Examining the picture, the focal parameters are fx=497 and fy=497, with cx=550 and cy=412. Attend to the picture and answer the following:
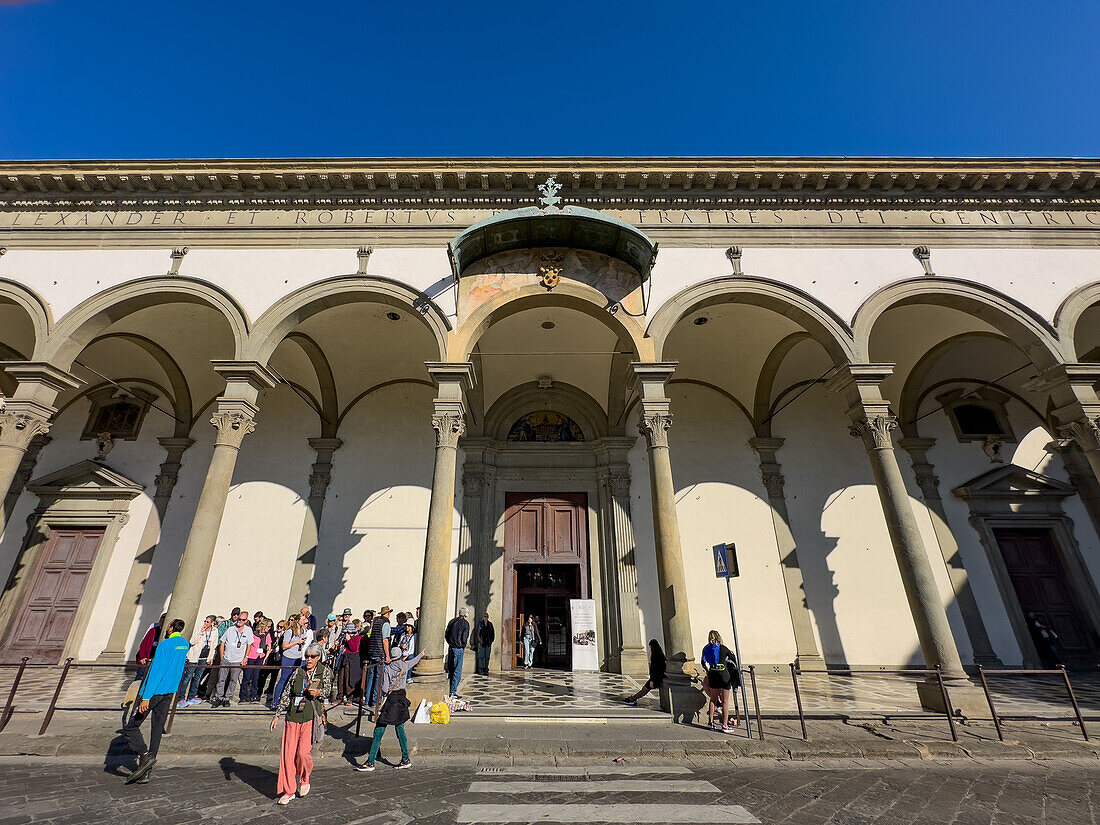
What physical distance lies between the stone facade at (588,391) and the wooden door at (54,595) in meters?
0.21

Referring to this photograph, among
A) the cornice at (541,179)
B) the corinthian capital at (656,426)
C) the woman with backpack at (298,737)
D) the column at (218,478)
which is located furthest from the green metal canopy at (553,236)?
the woman with backpack at (298,737)

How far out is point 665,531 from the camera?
779 cm

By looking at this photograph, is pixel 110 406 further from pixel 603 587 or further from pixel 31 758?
pixel 603 587

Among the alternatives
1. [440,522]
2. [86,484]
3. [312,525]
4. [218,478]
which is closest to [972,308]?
[440,522]

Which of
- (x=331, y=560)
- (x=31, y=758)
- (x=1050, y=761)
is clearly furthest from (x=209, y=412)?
(x=1050, y=761)

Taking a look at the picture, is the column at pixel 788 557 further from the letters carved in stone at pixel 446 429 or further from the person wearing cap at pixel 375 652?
the person wearing cap at pixel 375 652

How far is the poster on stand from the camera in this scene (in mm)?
10500

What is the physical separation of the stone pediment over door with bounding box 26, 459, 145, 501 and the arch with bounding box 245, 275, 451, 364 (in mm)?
6393

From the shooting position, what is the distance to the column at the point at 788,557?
10844 millimetres

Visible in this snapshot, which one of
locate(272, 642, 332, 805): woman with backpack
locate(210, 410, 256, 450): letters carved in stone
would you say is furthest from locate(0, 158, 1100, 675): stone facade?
locate(272, 642, 332, 805): woman with backpack

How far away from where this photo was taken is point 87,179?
988 centimetres

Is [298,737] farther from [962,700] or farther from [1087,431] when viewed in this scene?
[1087,431]

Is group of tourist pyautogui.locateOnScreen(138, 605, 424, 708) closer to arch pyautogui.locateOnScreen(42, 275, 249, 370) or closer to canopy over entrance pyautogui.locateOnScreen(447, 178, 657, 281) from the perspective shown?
arch pyautogui.locateOnScreen(42, 275, 249, 370)

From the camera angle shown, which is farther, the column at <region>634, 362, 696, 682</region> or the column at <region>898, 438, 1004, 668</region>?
the column at <region>898, 438, 1004, 668</region>
